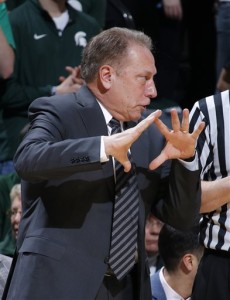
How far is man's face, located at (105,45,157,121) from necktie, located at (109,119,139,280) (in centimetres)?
21

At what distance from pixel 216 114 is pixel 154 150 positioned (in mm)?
318

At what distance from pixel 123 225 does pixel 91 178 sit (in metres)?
0.22

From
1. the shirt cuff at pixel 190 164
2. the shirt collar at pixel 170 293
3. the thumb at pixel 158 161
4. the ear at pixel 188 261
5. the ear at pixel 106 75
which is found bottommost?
the shirt collar at pixel 170 293

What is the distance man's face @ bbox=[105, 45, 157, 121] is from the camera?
10.5 feet

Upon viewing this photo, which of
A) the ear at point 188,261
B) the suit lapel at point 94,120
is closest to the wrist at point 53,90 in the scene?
the ear at point 188,261

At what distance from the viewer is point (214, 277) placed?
11.1 feet

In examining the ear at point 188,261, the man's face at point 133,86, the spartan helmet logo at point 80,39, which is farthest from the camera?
the spartan helmet logo at point 80,39

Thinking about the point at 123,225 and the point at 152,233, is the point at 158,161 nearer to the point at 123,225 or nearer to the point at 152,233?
A: the point at 123,225

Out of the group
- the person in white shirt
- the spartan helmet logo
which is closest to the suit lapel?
the person in white shirt

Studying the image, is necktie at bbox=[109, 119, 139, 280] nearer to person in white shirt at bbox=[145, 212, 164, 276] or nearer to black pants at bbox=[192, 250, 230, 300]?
black pants at bbox=[192, 250, 230, 300]

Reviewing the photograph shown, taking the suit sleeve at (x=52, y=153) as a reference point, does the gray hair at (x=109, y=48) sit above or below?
above

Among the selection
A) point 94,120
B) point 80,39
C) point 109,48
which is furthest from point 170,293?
point 80,39

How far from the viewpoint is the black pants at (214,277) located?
3355 mm

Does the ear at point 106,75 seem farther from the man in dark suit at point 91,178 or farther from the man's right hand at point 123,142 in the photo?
the man's right hand at point 123,142
